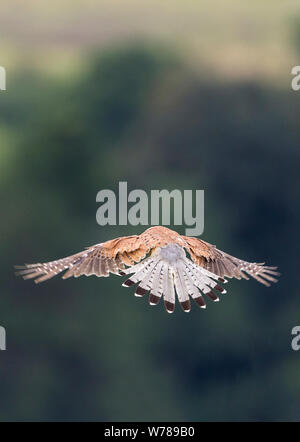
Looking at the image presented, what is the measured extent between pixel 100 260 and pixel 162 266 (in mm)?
495

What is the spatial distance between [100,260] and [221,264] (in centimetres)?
106

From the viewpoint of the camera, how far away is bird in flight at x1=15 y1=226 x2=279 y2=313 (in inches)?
217

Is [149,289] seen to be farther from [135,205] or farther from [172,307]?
[135,205]

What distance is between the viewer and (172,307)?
539 centimetres

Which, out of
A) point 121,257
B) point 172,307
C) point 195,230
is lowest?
point 172,307

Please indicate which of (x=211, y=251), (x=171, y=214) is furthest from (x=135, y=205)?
(x=211, y=251)

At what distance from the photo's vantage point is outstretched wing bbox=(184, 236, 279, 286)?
20.3 feet

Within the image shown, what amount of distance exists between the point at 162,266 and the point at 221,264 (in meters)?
0.76

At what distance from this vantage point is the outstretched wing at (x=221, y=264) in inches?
244

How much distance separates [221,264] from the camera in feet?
20.7

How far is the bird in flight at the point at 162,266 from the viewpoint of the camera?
550cm

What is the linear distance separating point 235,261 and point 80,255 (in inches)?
53.2

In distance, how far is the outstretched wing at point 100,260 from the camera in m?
5.62

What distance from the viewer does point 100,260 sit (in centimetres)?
588
